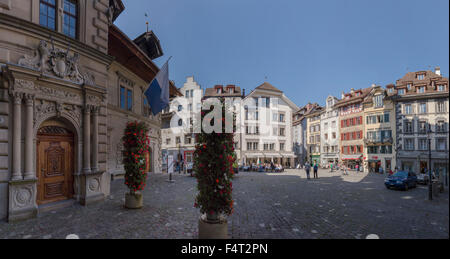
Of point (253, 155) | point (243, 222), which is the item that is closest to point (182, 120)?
point (253, 155)

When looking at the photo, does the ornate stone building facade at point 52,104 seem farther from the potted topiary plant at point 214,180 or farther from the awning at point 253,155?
the awning at point 253,155

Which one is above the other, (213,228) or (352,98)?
(352,98)

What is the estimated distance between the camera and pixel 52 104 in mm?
8188

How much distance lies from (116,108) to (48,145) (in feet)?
23.6

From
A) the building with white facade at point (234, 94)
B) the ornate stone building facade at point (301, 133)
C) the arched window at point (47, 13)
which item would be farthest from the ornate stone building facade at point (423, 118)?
the ornate stone building facade at point (301, 133)

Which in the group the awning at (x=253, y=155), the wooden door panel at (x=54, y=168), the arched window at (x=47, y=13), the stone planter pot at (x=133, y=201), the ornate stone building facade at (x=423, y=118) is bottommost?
the awning at (x=253, y=155)

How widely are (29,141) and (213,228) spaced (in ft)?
24.5

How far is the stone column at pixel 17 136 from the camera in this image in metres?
6.98

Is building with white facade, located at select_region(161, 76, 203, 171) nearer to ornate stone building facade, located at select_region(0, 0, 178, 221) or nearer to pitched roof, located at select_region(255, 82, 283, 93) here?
pitched roof, located at select_region(255, 82, 283, 93)

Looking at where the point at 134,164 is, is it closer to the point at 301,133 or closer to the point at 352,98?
the point at 352,98

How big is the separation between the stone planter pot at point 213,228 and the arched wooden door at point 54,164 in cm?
741

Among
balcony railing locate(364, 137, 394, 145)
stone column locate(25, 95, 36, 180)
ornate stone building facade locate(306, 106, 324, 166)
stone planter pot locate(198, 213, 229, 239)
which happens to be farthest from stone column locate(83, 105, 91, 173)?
ornate stone building facade locate(306, 106, 324, 166)

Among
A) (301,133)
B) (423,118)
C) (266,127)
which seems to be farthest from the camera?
(301,133)
